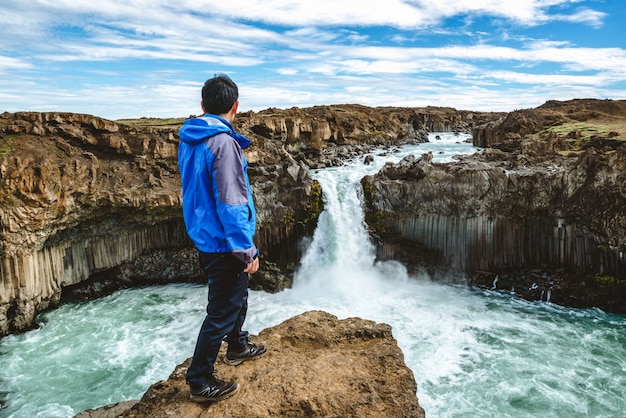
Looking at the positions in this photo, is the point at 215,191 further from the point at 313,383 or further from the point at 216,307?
the point at 313,383

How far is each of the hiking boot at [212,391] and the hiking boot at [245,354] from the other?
0.56 m

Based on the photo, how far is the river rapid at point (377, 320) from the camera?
10305 millimetres

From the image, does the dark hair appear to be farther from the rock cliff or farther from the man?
the rock cliff

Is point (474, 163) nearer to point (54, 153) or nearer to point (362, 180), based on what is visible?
point (362, 180)

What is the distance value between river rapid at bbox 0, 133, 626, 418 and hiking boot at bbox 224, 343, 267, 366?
6.37 metres

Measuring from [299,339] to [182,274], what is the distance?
14.5m

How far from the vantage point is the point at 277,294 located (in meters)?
17.2

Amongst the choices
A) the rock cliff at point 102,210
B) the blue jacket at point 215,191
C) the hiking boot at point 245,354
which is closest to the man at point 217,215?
the blue jacket at point 215,191

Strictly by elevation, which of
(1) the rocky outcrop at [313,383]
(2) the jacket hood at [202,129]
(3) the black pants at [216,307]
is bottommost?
(1) the rocky outcrop at [313,383]

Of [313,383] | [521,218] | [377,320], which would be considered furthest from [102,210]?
[521,218]

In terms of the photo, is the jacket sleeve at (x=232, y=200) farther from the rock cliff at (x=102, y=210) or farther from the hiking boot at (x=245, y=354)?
the rock cliff at (x=102, y=210)

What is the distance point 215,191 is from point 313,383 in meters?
2.24

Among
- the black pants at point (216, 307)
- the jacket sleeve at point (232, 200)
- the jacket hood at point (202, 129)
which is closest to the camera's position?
the jacket sleeve at point (232, 200)

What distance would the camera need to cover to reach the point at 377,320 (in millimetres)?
14312
